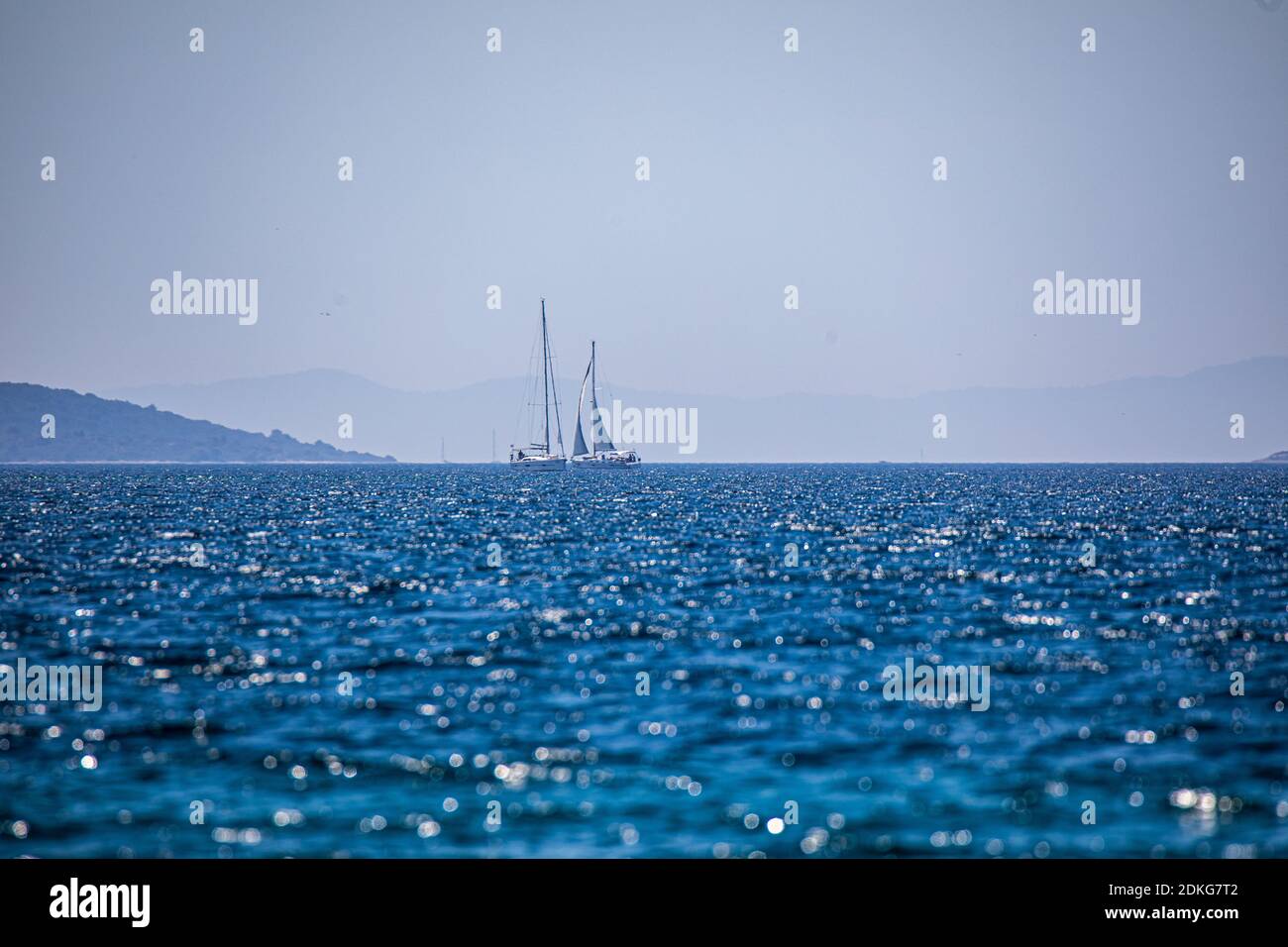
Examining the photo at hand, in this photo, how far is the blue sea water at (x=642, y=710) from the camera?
18891mm

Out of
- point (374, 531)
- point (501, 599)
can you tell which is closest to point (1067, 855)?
point (501, 599)

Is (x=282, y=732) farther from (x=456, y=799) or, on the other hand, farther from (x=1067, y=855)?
(x=1067, y=855)

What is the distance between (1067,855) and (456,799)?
8.94 metres

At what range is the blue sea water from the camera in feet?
62.0

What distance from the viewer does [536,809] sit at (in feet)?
64.6

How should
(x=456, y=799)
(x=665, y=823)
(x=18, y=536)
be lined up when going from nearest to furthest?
(x=665, y=823) → (x=456, y=799) → (x=18, y=536)

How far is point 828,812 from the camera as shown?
19484 mm

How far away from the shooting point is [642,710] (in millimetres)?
26266

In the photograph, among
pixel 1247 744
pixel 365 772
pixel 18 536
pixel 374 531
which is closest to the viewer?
pixel 365 772

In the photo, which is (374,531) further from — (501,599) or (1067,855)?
(1067,855)
